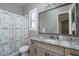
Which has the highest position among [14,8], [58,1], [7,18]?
[58,1]

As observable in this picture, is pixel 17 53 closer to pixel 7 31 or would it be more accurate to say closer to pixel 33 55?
pixel 33 55

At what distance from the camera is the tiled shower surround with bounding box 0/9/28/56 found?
1403mm

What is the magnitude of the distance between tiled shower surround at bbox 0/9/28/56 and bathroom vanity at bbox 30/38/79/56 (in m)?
0.18

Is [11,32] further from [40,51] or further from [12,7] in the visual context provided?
[40,51]

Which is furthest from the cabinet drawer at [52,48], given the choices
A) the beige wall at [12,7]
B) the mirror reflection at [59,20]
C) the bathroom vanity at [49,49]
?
the beige wall at [12,7]

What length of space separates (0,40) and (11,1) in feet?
2.05

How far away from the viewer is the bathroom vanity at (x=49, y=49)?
116 centimetres

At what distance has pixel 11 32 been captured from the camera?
4.81 ft

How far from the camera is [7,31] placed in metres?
1.44

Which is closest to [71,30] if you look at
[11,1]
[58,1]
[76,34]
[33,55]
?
[76,34]

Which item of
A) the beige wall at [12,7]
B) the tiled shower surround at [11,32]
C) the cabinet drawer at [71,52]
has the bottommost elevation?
the cabinet drawer at [71,52]

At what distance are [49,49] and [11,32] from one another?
2.14ft

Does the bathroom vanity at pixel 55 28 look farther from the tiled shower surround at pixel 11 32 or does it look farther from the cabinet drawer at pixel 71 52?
the tiled shower surround at pixel 11 32

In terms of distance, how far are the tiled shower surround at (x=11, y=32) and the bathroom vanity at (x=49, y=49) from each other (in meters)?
0.18
